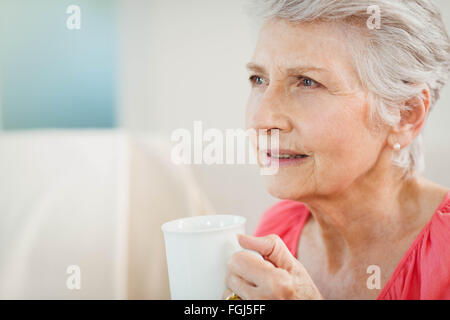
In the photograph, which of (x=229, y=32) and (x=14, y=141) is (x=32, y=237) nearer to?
(x=14, y=141)

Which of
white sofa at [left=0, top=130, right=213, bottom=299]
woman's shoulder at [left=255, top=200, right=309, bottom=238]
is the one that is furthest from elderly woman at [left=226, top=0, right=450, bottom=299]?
white sofa at [left=0, top=130, right=213, bottom=299]

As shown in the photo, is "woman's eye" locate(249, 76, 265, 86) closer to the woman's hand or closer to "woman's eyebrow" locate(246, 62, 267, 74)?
"woman's eyebrow" locate(246, 62, 267, 74)

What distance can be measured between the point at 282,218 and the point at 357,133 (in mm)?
289

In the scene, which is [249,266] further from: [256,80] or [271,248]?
[256,80]

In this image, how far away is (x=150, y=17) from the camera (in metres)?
0.93

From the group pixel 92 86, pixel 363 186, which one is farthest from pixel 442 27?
pixel 92 86

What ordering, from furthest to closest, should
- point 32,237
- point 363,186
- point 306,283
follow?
point 32,237, point 363,186, point 306,283

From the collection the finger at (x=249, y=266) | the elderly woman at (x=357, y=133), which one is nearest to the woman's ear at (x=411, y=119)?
the elderly woman at (x=357, y=133)

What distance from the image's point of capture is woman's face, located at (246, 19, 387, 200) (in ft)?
2.62

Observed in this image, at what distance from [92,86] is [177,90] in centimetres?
17

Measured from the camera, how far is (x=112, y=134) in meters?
0.97

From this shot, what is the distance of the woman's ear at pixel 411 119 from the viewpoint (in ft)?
2.79

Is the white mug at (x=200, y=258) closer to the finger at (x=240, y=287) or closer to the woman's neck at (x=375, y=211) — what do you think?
the finger at (x=240, y=287)

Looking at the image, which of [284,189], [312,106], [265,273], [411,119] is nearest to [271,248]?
[265,273]
